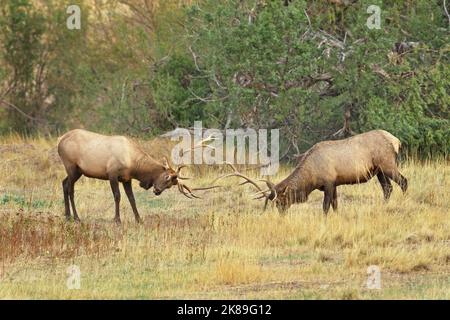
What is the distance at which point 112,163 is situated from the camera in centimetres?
1636

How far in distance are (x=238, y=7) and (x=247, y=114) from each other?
2.08 meters

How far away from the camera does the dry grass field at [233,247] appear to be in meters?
11.7

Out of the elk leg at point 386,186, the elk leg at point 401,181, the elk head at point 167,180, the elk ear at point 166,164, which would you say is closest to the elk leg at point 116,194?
the elk head at point 167,180

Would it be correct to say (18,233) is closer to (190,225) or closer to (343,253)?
(190,225)

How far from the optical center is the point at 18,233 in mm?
14461

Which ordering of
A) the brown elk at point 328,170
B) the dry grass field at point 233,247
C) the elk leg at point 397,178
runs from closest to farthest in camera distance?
the dry grass field at point 233,247 → the brown elk at point 328,170 → the elk leg at point 397,178

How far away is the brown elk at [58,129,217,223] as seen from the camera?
16.4 meters

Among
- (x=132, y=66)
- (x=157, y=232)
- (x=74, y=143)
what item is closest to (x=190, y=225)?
(x=157, y=232)

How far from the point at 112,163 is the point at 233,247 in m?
3.32

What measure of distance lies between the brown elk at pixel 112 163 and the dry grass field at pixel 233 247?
555mm

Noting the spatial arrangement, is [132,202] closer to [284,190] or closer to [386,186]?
[284,190]

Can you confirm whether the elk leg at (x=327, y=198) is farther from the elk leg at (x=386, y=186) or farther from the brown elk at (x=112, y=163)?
the brown elk at (x=112, y=163)

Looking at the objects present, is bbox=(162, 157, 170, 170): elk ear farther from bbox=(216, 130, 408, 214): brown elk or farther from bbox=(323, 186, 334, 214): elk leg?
bbox=(323, 186, 334, 214): elk leg

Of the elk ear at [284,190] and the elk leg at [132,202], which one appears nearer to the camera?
the elk ear at [284,190]
